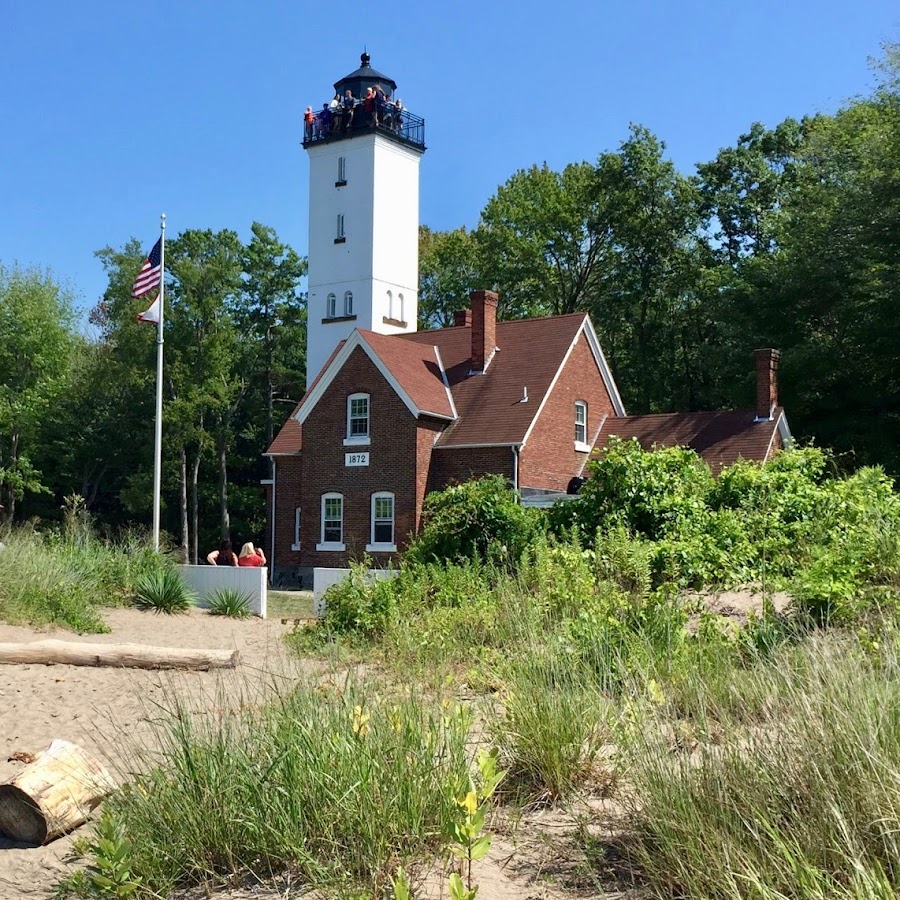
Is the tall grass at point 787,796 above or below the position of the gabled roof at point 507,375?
below

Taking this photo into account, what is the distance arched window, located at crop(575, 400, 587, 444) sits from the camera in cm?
3638

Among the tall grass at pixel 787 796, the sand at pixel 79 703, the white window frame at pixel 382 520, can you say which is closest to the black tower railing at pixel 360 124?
the white window frame at pixel 382 520

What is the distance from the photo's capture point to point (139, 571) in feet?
67.1

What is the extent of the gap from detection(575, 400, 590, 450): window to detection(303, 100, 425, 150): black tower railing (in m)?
19.2

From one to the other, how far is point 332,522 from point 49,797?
93.7 feet

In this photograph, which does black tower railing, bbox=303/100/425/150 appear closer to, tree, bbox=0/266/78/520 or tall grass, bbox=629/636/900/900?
tree, bbox=0/266/78/520

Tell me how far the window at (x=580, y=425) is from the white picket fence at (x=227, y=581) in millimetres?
17283

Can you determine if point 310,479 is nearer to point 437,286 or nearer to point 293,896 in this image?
point 437,286

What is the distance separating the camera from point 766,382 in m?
33.4

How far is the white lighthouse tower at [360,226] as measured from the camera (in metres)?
48.6

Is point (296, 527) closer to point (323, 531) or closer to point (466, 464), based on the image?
point (323, 531)

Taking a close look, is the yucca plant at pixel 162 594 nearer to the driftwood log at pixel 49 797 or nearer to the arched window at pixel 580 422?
the driftwood log at pixel 49 797

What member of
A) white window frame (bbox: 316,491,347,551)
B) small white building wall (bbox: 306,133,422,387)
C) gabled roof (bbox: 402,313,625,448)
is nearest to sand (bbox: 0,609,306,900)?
gabled roof (bbox: 402,313,625,448)

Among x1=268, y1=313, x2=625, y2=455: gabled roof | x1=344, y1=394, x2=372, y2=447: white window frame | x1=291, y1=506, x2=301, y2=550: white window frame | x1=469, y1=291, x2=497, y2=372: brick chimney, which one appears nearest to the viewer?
x1=268, y1=313, x2=625, y2=455: gabled roof
